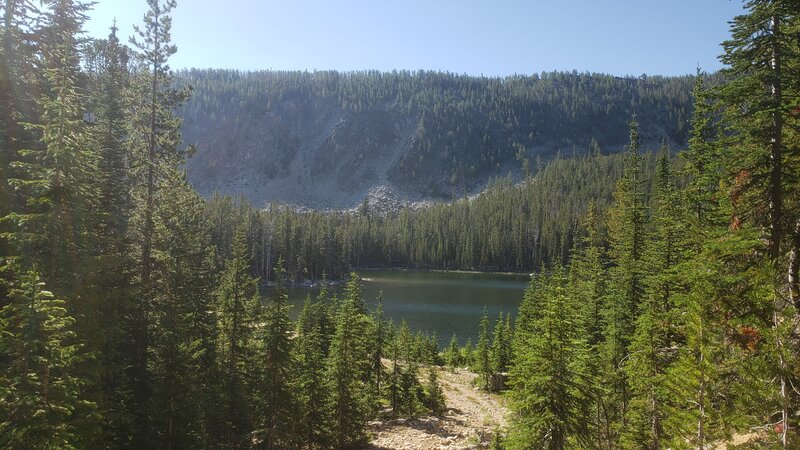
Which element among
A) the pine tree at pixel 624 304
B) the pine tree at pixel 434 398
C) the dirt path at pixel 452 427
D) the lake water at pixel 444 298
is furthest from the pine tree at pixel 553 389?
the lake water at pixel 444 298

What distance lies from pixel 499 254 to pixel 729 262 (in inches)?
5568

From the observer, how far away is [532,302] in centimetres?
3209

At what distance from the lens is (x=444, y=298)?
92875 millimetres

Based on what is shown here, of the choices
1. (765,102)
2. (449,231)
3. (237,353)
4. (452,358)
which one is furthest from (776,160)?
(449,231)

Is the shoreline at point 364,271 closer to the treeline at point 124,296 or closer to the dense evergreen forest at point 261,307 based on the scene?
the dense evergreen forest at point 261,307

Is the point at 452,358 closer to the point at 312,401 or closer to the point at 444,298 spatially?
the point at 312,401

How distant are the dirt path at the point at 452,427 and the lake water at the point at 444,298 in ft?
60.3

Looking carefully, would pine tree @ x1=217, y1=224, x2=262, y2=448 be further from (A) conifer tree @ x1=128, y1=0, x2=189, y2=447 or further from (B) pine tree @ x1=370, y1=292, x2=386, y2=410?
(B) pine tree @ x1=370, y1=292, x2=386, y2=410

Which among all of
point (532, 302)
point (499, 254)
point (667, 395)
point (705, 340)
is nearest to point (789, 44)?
point (705, 340)

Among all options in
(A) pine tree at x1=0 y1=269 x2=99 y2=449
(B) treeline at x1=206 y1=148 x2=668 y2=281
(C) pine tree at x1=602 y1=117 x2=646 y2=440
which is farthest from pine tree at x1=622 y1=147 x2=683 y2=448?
(B) treeline at x1=206 y1=148 x2=668 y2=281

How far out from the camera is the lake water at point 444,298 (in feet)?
222

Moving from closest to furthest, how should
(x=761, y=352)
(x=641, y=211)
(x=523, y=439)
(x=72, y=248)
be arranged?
(x=761, y=352) → (x=72, y=248) → (x=523, y=439) → (x=641, y=211)

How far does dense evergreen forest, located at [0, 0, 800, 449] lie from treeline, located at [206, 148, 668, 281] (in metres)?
90.7

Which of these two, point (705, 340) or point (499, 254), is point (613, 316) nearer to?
point (705, 340)
